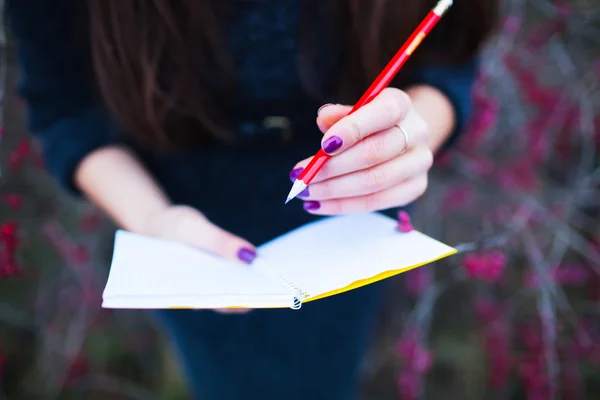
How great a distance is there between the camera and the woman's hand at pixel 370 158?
0.38 m

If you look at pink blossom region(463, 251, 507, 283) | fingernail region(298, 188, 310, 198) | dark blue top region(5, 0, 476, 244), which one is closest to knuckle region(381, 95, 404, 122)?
fingernail region(298, 188, 310, 198)

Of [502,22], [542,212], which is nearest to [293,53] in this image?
[502,22]

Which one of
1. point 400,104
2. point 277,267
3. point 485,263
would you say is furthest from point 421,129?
point 485,263

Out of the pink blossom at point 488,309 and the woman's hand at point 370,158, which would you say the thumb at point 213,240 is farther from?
the pink blossom at point 488,309

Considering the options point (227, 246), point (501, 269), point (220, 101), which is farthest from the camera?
point (501, 269)

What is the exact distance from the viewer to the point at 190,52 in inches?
21.6

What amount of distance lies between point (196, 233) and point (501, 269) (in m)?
0.65

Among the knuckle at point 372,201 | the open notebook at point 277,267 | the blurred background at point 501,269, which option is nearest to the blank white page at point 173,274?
the open notebook at point 277,267

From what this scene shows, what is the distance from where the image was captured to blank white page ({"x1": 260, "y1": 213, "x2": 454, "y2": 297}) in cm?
39

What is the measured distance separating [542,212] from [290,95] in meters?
0.66

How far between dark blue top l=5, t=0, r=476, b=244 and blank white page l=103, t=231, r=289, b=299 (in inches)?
6.5

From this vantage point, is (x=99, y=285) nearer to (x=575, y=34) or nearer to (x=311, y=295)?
(x=311, y=295)

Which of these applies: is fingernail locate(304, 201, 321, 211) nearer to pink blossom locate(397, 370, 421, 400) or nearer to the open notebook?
the open notebook

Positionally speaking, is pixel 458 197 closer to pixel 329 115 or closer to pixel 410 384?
pixel 410 384
